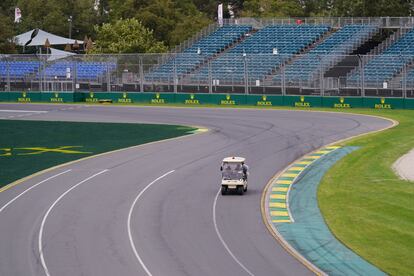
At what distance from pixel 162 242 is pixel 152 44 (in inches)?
3569

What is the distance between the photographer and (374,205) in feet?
121

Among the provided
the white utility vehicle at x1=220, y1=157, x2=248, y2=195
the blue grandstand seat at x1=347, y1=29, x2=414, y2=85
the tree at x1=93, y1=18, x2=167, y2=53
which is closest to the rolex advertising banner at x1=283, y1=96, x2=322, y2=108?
the blue grandstand seat at x1=347, y1=29, x2=414, y2=85

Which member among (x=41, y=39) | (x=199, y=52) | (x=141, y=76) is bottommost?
(x=141, y=76)

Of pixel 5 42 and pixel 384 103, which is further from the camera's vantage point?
pixel 5 42

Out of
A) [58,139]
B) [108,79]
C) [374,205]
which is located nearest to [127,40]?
[108,79]

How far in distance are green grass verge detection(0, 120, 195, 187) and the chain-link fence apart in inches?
692

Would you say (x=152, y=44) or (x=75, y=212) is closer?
(x=75, y=212)

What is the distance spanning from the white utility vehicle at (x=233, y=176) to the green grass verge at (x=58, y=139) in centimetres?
1144

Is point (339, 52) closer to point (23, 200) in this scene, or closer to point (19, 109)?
point (19, 109)

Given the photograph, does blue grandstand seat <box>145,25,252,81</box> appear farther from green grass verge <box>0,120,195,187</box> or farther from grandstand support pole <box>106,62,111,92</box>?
green grass verge <box>0,120,195,187</box>

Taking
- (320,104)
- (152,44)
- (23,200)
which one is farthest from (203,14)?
(23,200)

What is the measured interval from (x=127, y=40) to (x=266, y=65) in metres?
35.2

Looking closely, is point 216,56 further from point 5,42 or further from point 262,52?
point 5,42

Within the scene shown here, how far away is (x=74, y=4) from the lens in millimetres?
Result: 156000
